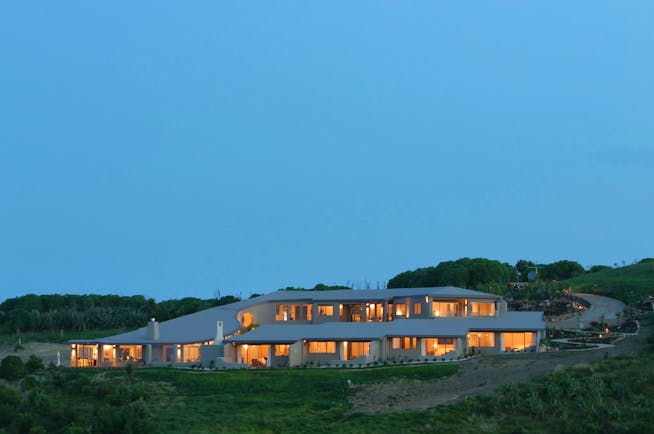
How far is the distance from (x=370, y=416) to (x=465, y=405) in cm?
473

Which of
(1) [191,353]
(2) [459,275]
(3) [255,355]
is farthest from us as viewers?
(2) [459,275]

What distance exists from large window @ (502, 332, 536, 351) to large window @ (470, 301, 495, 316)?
685cm

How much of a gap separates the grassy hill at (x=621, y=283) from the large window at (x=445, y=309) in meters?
21.9

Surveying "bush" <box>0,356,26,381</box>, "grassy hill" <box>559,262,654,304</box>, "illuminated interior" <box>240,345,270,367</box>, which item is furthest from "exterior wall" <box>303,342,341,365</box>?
"grassy hill" <box>559,262,654,304</box>

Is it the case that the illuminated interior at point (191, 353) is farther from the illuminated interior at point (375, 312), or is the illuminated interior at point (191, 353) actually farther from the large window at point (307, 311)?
the illuminated interior at point (375, 312)

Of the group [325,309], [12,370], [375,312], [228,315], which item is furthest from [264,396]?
[375,312]

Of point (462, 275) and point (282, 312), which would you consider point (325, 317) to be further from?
point (462, 275)

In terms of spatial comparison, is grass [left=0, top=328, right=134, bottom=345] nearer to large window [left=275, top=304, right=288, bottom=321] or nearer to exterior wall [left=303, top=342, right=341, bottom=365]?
large window [left=275, top=304, right=288, bottom=321]

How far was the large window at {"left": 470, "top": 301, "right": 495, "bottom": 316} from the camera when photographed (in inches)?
2867

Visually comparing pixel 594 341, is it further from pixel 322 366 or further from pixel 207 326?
pixel 207 326

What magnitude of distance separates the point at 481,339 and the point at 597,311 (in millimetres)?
20743

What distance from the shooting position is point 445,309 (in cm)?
7256

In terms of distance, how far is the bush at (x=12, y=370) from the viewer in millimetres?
59906

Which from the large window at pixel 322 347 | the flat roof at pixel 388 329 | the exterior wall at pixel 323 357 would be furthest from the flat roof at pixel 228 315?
the exterior wall at pixel 323 357
